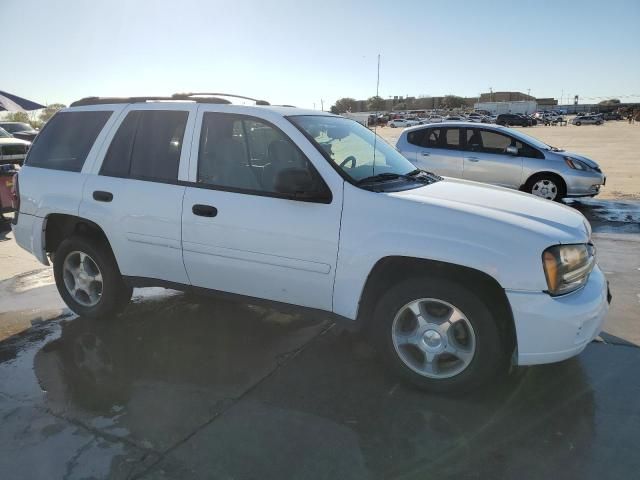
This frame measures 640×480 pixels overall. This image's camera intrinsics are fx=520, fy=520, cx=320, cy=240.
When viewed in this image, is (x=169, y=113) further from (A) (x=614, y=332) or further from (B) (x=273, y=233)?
(A) (x=614, y=332)

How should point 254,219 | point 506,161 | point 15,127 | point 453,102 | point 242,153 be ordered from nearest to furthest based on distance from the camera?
point 254,219 → point 242,153 → point 506,161 → point 15,127 → point 453,102

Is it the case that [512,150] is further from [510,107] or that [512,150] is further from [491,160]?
[510,107]

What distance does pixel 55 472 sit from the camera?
8.71 feet

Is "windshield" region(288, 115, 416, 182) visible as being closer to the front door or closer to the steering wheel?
the steering wheel

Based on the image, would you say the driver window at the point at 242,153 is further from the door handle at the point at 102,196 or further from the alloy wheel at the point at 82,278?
the alloy wheel at the point at 82,278

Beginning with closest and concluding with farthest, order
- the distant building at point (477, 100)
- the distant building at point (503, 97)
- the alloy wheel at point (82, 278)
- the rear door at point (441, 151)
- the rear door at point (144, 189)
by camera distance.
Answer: the rear door at point (144, 189)
the alloy wheel at point (82, 278)
the rear door at point (441, 151)
the distant building at point (477, 100)
the distant building at point (503, 97)

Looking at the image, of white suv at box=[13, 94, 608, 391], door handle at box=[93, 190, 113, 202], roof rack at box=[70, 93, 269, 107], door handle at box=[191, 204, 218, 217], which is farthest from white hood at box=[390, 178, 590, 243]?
door handle at box=[93, 190, 113, 202]

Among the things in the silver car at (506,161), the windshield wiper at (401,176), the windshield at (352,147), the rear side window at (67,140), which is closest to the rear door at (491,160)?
the silver car at (506,161)

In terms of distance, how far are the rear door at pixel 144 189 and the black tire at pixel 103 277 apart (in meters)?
0.17

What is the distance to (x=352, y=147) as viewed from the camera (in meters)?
4.00

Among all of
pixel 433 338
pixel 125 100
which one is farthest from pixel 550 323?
pixel 125 100

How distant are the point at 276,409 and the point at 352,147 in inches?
78.7

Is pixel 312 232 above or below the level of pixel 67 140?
below

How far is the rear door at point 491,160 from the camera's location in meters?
9.73
